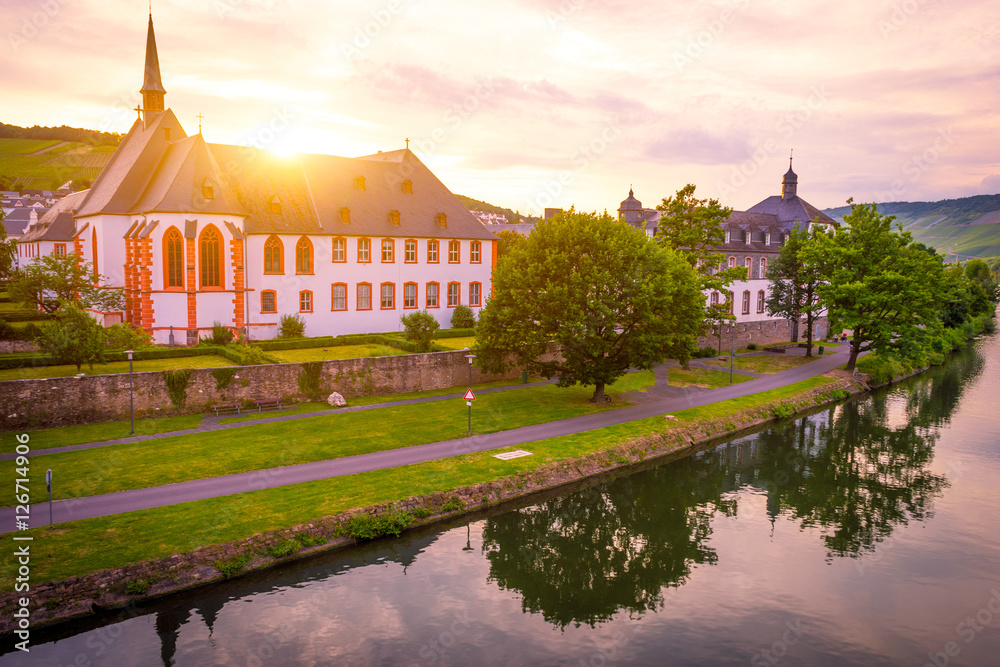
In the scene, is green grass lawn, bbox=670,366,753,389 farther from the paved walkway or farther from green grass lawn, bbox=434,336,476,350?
green grass lawn, bbox=434,336,476,350

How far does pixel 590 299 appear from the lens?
36344 mm

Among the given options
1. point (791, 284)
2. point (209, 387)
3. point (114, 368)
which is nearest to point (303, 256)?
point (114, 368)

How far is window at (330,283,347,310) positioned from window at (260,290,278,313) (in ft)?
15.2

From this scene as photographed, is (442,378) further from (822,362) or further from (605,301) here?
(822,362)

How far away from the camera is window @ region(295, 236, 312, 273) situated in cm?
5294

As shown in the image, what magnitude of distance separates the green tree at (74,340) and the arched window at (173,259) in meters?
12.7

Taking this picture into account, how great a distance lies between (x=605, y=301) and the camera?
36.9 m

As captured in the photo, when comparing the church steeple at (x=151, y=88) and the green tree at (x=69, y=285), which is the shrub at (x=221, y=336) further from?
the church steeple at (x=151, y=88)

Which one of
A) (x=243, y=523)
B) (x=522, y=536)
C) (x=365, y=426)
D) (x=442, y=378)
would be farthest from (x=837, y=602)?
(x=442, y=378)

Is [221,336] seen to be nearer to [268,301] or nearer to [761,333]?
[268,301]

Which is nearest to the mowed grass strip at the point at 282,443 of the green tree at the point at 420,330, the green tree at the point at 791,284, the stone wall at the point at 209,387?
the stone wall at the point at 209,387

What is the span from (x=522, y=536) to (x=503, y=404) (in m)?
14.6

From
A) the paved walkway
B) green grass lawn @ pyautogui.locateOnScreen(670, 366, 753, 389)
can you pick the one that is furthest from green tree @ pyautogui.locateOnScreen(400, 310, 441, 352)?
green grass lawn @ pyautogui.locateOnScreen(670, 366, 753, 389)

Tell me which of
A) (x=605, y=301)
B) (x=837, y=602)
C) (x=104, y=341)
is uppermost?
(x=605, y=301)
